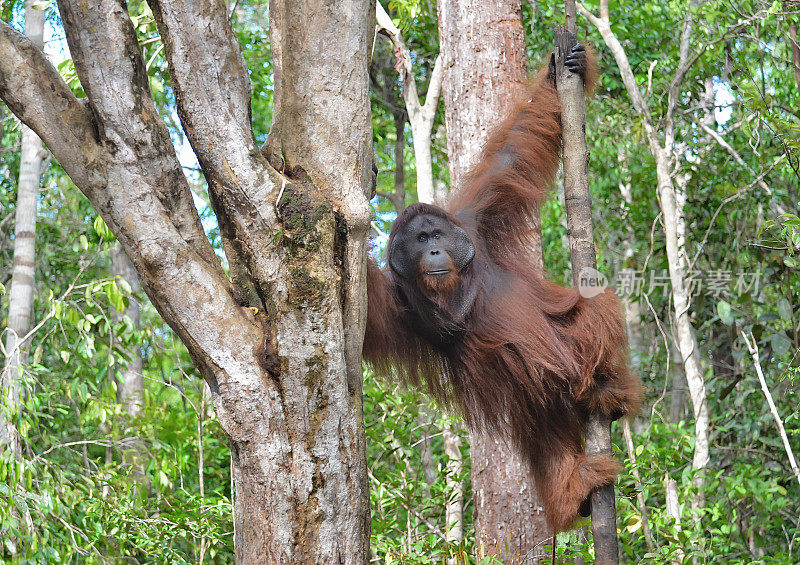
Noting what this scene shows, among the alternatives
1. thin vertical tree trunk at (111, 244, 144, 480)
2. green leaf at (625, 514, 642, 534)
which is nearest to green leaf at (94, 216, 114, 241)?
thin vertical tree trunk at (111, 244, 144, 480)

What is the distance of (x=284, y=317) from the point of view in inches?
83.7

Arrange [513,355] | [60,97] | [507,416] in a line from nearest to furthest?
1. [60,97]
2. [513,355]
3. [507,416]

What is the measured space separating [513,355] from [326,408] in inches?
50.5

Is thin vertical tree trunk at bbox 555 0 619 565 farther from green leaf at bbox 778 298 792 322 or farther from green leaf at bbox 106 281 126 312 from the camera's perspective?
green leaf at bbox 106 281 126 312

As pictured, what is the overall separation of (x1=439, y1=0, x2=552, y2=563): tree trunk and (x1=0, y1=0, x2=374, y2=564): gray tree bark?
197 cm

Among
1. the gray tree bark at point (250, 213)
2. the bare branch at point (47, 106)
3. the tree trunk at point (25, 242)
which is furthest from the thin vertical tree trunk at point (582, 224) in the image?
the tree trunk at point (25, 242)

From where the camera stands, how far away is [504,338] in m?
3.21

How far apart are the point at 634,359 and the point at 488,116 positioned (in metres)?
5.01

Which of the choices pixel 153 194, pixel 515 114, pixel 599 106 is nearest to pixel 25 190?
pixel 515 114

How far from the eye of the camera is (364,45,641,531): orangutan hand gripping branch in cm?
311

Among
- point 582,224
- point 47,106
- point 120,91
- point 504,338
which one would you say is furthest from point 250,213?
point 504,338

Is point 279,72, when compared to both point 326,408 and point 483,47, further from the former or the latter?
point 483,47

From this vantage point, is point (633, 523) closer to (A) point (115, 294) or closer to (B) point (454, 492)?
(B) point (454, 492)

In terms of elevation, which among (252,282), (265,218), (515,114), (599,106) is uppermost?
(599,106)
